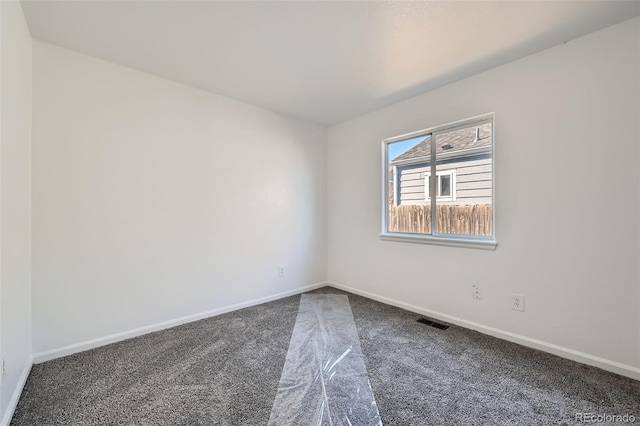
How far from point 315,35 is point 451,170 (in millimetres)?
1782

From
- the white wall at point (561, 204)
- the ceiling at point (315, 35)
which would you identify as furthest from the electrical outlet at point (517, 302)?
the ceiling at point (315, 35)

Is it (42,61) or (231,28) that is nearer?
(231,28)

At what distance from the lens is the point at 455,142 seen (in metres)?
2.68

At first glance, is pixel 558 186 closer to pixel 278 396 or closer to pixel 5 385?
pixel 278 396

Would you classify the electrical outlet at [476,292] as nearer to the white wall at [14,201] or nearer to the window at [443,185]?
the window at [443,185]

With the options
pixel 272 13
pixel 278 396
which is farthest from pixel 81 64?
pixel 278 396

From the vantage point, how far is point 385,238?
3.19 meters

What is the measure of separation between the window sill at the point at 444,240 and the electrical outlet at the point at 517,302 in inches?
16.3

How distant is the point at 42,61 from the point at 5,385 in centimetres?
212

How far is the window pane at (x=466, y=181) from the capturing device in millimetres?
2463

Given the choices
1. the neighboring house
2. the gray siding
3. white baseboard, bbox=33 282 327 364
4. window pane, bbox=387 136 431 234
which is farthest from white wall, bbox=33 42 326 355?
the gray siding

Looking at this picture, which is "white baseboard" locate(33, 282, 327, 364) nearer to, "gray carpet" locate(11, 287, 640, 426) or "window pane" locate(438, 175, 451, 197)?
"gray carpet" locate(11, 287, 640, 426)

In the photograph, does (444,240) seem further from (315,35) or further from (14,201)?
(14,201)

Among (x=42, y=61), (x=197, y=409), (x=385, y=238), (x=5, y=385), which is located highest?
(x=42, y=61)
